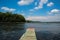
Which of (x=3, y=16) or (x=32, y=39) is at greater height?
(x=3, y=16)

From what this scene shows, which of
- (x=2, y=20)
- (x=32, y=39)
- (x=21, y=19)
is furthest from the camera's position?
(x=21, y=19)

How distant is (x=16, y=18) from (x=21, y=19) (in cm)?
1361

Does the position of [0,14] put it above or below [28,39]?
above

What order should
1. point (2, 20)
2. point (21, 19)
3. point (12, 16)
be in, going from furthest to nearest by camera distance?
point (21, 19)
point (12, 16)
point (2, 20)

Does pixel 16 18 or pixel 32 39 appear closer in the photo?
pixel 32 39

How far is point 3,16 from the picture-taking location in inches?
5664

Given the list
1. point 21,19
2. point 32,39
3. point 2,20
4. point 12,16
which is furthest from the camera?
point 21,19

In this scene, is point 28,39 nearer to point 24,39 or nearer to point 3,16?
point 24,39

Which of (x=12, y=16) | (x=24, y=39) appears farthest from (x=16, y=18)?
(x=24, y=39)

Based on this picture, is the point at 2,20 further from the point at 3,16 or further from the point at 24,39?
the point at 24,39

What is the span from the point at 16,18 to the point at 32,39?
470 feet

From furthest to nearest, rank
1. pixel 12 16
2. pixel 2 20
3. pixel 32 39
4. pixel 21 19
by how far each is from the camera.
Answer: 1. pixel 21 19
2. pixel 12 16
3. pixel 2 20
4. pixel 32 39

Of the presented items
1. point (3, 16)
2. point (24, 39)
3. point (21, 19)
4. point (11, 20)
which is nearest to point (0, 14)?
point (3, 16)

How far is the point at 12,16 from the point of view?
151500 millimetres
